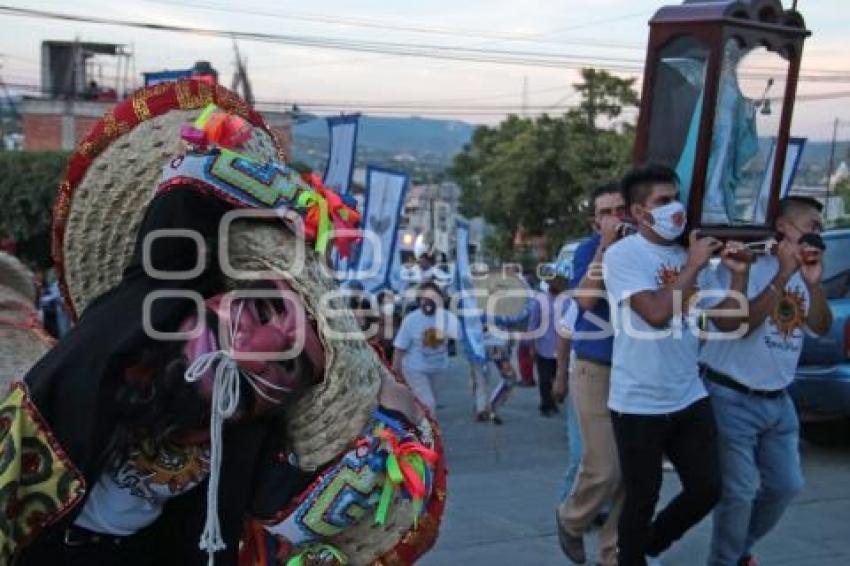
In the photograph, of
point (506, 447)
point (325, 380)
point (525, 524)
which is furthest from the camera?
point (506, 447)

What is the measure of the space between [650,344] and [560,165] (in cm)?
2992

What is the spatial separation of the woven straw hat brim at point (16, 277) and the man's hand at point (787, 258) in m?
2.96

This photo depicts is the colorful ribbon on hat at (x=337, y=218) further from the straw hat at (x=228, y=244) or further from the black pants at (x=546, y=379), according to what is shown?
the black pants at (x=546, y=379)

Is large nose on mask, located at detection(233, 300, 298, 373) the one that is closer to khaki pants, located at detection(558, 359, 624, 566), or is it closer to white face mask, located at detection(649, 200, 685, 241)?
white face mask, located at detection(649, 200, 685, 241)

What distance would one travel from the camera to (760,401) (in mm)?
4648

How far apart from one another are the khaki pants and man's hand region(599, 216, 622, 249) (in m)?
0.61

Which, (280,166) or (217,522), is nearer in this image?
(217,522)

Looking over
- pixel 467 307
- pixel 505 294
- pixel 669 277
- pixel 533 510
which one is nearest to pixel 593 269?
pixel 669 277

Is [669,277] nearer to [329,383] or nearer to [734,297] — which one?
[734,297]

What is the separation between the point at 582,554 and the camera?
534cm

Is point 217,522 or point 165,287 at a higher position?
point 165,287


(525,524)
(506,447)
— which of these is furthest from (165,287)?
(506,447)

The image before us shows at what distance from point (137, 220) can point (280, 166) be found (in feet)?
1.13

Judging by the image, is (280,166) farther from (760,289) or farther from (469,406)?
(469,406)
